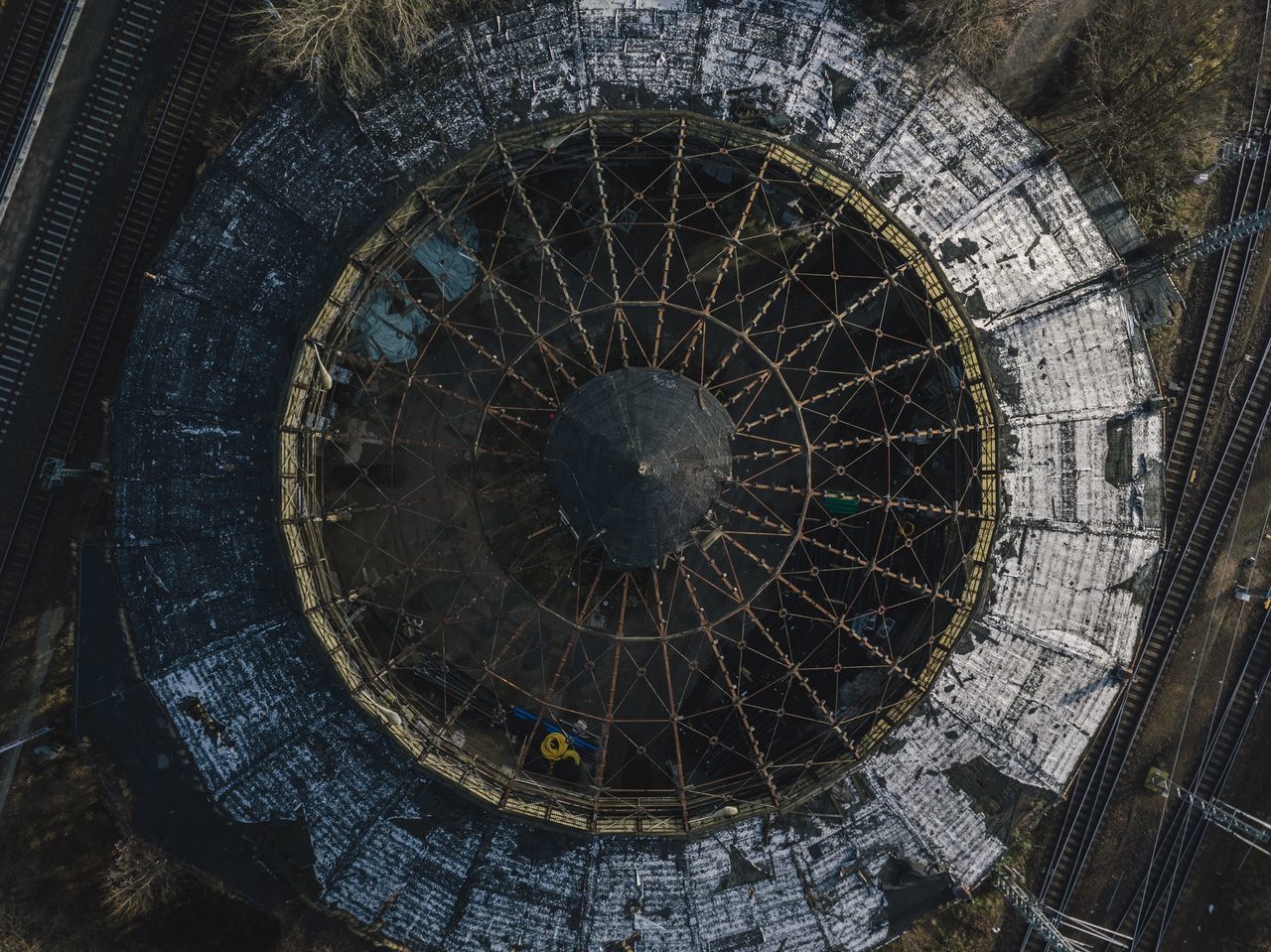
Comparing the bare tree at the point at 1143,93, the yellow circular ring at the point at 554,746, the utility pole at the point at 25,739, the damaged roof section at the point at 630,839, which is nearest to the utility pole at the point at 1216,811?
the damaged roof section at the point at 630,839

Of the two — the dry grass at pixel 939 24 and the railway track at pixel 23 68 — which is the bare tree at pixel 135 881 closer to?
the railway track at pixel 23 68

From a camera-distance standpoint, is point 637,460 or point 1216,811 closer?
point 637,460

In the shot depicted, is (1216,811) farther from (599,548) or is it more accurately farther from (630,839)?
(599,548)

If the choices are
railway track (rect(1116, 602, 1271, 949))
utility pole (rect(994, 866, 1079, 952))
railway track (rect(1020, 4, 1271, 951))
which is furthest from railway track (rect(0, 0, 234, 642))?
railway track (rect(1116, 602, 1271, 949))

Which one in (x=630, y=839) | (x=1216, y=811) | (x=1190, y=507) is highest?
(x=1190, y=507)

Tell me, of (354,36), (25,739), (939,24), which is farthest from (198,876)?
(939,24)

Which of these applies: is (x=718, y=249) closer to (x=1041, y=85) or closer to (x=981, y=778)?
(x=1041, y=85)
